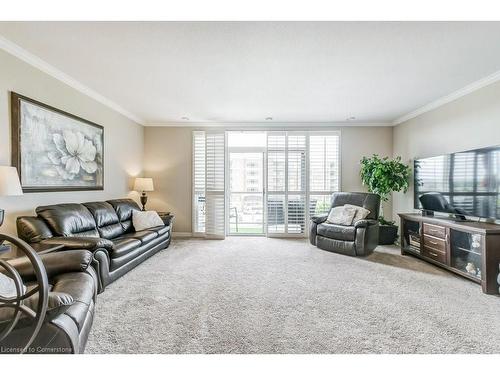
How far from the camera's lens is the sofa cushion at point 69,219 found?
2.78 metres

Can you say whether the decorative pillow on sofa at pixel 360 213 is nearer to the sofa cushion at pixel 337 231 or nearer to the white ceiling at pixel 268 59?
the sofa cushion at pixel 337 231

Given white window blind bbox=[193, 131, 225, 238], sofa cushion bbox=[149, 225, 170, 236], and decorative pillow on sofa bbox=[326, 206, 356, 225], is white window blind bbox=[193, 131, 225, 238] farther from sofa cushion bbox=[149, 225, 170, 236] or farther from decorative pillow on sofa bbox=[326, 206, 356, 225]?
decorative pillow on sofa bbox=[326, 206, 356, 225]

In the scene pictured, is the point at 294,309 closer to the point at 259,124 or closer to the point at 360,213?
the point at 360,213

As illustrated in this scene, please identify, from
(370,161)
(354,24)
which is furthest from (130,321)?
(370,161)

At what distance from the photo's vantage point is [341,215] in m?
4.48

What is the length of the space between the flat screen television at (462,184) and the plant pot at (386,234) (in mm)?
899

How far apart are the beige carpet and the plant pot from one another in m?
1.05

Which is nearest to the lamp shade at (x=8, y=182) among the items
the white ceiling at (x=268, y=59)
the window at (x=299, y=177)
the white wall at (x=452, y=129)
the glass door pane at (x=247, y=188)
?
the white ceiling at (x=268, y=59)

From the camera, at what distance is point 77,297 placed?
155cm

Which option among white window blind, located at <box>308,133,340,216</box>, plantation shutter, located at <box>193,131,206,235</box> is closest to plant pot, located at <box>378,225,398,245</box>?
white window blind, located at <box>308,133,340,216</box>

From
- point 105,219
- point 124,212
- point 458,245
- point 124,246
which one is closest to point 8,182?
point 124,246

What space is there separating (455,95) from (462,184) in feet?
4.63

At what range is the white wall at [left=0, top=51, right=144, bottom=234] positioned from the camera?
2518 mm
